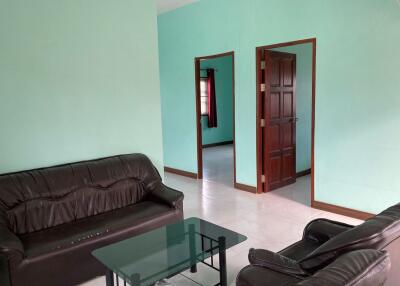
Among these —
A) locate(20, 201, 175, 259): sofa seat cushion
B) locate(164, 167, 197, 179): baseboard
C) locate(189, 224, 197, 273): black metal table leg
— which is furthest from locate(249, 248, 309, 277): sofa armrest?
locate(164, 167, 197, 179): baseboard

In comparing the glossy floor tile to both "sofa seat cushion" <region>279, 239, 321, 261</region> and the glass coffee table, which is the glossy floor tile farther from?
"sofa seat cushion" <region>279, 239, 321, 261</region>

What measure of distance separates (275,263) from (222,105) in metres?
8.33

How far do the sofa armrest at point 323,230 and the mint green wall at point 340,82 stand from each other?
1.62m

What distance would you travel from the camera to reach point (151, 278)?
2016 millimetres

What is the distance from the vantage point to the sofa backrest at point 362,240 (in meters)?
1.54

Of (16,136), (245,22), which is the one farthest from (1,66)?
(245,22)

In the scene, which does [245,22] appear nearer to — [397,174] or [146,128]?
[146,128]

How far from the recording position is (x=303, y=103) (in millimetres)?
5617

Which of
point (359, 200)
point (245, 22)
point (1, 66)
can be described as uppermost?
point (245, 22)

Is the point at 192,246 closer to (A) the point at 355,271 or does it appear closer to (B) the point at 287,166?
(A) the point at 355,271

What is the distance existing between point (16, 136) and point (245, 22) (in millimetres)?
3244

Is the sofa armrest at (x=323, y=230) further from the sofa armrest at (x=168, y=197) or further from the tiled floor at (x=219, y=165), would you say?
the tiled floor at (x=219, y=165)

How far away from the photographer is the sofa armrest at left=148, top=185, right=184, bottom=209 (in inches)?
127

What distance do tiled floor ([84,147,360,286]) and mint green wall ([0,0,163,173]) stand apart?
3.49 feet
